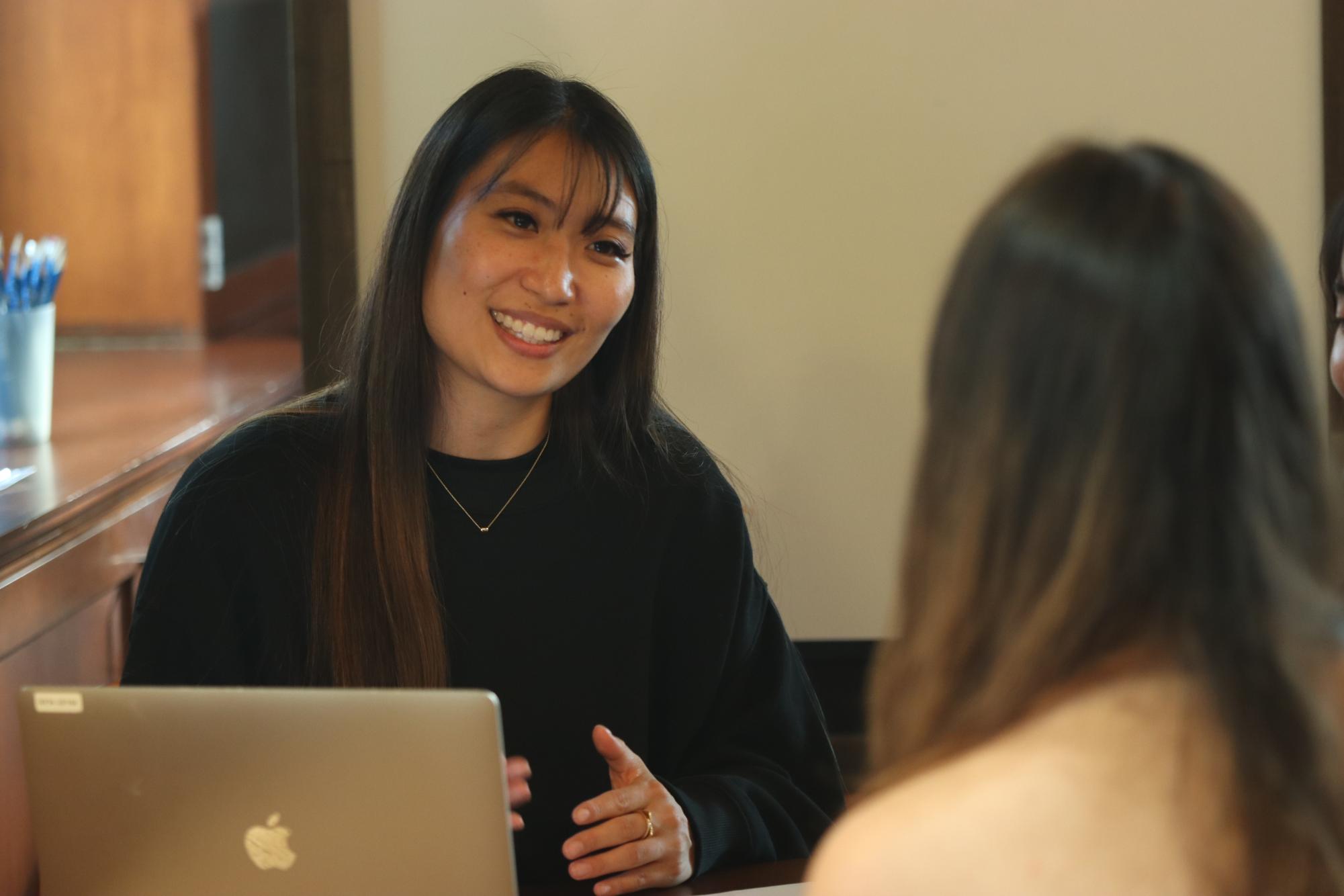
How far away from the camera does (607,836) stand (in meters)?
1.31

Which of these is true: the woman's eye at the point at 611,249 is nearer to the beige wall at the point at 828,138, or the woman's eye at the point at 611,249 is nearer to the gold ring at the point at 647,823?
the gold ring at the point at 647,823

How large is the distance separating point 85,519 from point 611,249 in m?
0.72

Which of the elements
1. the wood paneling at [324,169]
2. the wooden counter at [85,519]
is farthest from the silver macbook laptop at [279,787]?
the wood paneling at [324,169]

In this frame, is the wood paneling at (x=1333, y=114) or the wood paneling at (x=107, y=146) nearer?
the wood paneling at (x=1333, y=114)

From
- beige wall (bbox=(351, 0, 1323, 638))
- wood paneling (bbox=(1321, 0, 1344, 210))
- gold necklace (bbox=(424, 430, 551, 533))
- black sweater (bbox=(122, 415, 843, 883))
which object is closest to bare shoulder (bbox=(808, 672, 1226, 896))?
black sweater (bbox=(122, 415, 843, 883))

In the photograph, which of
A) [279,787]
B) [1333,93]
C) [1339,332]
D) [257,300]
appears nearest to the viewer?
[279,787]

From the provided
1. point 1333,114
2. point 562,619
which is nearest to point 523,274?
point 562,619

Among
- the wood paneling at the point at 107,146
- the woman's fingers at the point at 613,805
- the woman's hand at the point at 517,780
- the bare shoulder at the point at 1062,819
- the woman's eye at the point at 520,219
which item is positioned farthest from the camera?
the wood paneling at the point at 107,146

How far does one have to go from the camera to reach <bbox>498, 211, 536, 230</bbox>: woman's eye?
63.0 inches

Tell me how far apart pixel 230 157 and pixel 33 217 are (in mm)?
434

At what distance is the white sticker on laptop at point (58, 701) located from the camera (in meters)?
1.03

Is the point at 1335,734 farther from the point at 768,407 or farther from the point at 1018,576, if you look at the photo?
the point at 768,407

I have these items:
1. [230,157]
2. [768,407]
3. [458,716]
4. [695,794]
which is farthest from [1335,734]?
[230,157]

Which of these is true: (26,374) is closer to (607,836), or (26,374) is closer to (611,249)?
(611,249)
